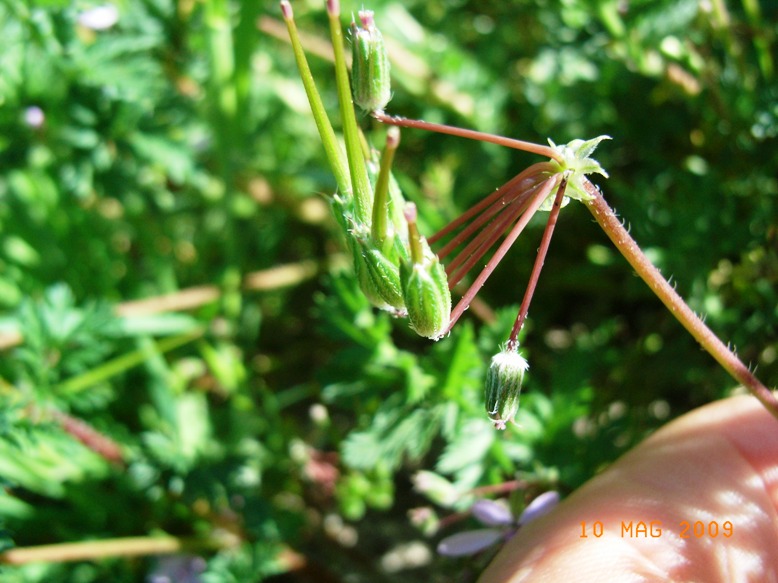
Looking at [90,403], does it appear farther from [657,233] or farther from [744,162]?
[744,162]

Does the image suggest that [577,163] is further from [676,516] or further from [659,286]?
[676,516]

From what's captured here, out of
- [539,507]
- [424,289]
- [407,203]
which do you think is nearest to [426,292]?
[424,289]

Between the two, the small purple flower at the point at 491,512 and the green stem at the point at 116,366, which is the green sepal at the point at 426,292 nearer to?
the small purple flower at the point at 491,512

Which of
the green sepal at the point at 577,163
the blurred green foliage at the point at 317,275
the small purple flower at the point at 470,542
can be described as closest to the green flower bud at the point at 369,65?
the green sepal at the point at 577,163

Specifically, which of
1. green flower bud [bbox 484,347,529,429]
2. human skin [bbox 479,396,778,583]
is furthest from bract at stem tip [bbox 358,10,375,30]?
human skin [bbox 479,396,778,583]

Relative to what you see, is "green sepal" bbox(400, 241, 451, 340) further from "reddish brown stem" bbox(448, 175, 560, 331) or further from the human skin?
the human skin

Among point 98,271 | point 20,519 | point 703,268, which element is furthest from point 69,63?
point 703,268

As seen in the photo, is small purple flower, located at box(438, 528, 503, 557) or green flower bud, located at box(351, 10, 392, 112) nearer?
green flower bud, located at box(351, 10, 392, 112)
